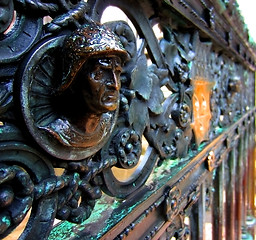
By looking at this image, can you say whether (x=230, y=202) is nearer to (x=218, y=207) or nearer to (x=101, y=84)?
(x=218, y=207)

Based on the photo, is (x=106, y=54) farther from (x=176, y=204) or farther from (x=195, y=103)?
(x=195, y=103)

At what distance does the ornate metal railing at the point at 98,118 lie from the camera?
0.41 meters

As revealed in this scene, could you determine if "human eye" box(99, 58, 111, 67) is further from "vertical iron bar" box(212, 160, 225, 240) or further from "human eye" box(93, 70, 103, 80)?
"vertical iron bar" box(212, 160, 225, 240)

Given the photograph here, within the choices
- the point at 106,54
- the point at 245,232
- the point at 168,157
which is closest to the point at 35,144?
the point at 106,54

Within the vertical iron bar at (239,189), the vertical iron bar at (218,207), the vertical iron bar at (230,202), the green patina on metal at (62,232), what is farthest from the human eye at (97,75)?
the vertical iron bar at (239,189)

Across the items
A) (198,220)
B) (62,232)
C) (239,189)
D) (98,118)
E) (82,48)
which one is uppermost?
(82,48)

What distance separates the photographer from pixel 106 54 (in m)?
0.45

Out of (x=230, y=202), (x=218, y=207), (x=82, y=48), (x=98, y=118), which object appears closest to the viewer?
(x=82, y=48)

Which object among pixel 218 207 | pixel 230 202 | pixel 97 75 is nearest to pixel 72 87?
pixel 97 75

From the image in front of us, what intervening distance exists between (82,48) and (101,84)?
0.07m

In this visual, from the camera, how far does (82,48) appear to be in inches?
16.8

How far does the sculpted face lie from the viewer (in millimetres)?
458

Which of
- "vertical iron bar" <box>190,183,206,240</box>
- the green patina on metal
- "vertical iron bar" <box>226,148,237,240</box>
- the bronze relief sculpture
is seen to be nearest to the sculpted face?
the bronze relief sculpture

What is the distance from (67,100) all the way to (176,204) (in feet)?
1.93
